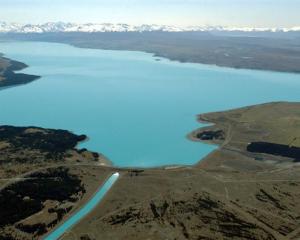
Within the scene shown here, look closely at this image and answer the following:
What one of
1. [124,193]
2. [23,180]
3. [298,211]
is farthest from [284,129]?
[23,180]

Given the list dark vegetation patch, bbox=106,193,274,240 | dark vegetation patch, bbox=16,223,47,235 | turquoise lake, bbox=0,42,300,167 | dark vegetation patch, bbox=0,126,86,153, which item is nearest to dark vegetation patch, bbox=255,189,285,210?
dark vegetation patch, bbox=106,193,274,240

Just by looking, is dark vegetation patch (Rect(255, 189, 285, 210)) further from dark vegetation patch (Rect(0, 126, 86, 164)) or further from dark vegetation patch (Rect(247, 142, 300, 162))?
dark vegetation patch (Rect(0, 126, 86, 164))

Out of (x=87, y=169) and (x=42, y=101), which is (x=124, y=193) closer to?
(x=87, y=169)

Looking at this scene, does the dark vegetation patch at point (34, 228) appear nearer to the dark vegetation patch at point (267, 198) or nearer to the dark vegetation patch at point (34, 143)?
the dark vegetation patch at point (34, 143)

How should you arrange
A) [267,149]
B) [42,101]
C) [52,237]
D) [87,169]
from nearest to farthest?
[52,237]
[87,169]
[267,149]
[42,101]

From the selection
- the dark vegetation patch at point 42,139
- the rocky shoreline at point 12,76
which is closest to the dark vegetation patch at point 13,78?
the rocky shoreline at point 12,76

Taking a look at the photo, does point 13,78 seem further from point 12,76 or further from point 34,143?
point 34,143

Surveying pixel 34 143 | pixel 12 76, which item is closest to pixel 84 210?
pixel 34 143
